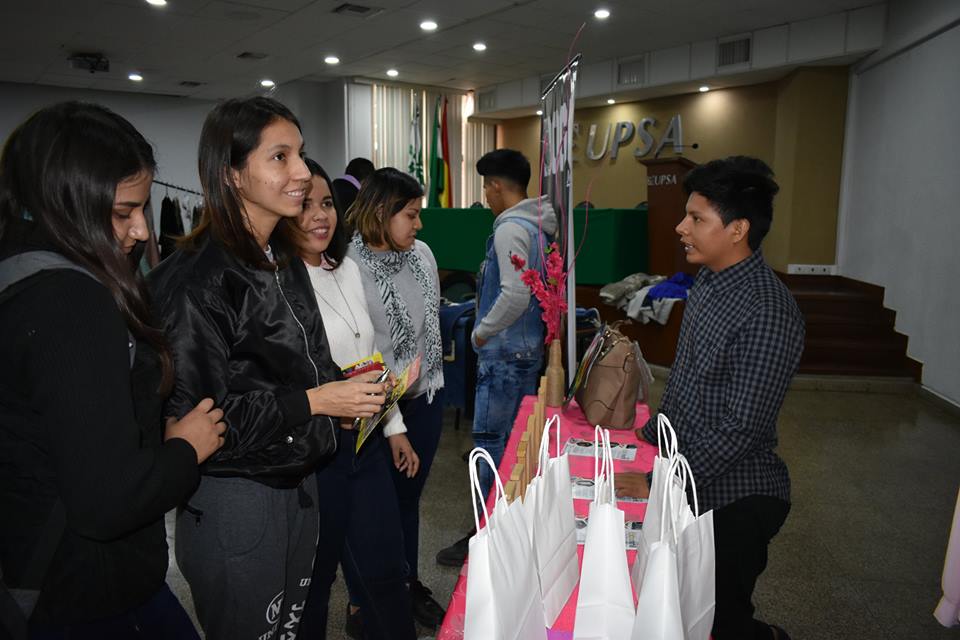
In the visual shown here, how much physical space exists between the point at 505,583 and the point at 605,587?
0.58 ft

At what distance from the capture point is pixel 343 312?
1718mm

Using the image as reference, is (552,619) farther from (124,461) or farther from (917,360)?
(917,360)

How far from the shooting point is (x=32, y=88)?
1068 cm

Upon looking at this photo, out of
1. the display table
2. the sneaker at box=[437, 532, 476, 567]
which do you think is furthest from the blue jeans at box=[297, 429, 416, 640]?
the sneaker at box=[437, 532, 476, 567]

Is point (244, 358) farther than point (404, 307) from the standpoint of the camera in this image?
No

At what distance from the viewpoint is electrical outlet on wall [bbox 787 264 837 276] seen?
8.14 metres

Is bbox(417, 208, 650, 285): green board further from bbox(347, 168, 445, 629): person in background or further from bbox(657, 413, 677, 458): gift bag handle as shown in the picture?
bbox(657, 413, 677, 458): gift bag handle

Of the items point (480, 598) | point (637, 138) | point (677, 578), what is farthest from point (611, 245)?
point (480, 598)

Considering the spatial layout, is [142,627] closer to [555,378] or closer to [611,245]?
[555,378]

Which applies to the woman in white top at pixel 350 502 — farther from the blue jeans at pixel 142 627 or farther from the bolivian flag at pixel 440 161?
the bolivian flag at pixel 440 161

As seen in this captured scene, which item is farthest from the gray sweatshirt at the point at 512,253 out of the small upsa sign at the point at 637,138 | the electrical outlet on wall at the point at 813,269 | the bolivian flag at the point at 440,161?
the bolivian flag at the point at 440,161

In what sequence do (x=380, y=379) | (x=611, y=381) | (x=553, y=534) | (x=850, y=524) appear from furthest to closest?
(x=850, y=524) < (x=611, y=381) < (x=380, y=379) < (x=553, y=534)

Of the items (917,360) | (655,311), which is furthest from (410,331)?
(917,360)

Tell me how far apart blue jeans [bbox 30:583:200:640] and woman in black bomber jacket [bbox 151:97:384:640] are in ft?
0.20
